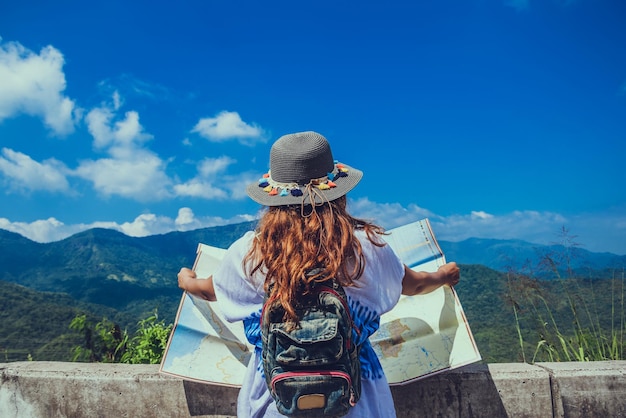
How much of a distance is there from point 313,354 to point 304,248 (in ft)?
1.12

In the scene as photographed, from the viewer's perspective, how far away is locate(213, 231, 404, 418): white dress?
1720 mm

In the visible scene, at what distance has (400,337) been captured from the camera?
8.29ft

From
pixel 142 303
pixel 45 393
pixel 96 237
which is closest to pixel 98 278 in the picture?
pixel 142 303

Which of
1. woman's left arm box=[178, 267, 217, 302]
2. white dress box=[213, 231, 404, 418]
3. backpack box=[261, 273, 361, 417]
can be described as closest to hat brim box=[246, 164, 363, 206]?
white dress box=[213, 231, 404, 418]

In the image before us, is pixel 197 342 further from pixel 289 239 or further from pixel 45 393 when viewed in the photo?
pixel 289 239

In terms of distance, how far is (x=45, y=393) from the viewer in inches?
108

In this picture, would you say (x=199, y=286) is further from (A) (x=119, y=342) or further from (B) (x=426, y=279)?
(A) (x=119, y=342)

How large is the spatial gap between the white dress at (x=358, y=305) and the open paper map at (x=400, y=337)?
2.06ft

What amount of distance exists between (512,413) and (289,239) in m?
1.71

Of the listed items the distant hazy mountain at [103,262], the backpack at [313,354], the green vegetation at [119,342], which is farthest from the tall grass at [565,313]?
the distant hazy mountain at [103,262]

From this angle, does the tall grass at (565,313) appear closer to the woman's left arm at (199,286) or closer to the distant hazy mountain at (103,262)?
the woman's left arm at (199,286)

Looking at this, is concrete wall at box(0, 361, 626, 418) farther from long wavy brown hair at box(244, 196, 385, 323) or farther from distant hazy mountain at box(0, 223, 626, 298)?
distant hazy mountain at box(0, 223, 626, 298)

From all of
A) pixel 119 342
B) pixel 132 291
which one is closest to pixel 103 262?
pixel 132 291

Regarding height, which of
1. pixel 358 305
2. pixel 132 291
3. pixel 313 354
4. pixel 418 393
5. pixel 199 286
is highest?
pixel 132 291
